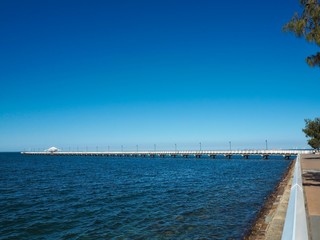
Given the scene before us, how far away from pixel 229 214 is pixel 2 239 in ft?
35.6

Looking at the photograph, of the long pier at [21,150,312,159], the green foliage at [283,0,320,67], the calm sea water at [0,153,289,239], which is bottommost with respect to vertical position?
the calm sea water at [0,153,289,239]

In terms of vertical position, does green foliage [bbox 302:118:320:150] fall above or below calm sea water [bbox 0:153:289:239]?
above

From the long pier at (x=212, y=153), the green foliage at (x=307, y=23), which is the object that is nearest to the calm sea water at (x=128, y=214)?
the green foliage at (x=307, y=23)

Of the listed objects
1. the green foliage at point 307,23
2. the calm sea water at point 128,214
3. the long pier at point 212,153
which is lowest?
the calm sea water at point 128,214

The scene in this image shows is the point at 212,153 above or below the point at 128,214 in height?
above

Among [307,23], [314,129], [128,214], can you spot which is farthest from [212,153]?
[307,23]

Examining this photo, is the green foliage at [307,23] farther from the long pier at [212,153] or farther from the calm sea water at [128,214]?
the long pier at [212,153]

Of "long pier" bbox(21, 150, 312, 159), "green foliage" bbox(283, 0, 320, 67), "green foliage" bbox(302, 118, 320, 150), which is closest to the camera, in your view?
"green foliage" bbox(283, 0, 320, 67)

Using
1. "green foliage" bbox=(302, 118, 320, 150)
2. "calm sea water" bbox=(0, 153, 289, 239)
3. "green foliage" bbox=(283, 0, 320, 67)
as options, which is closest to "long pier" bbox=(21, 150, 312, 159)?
"green foliage" bbox=(302, 118, 320, 150)

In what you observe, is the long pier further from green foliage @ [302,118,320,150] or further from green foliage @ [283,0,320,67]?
green foliage @ [283,0,320,67]

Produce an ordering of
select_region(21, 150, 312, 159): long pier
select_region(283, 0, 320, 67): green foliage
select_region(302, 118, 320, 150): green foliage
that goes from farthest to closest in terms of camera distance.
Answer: select_region(21, 150, 312, 159): long pier → select_region(302, 118, 320, 150): green foliage → select_region(283, 0, 320, 67): green foliage

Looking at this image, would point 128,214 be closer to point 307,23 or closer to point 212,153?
point 307,23

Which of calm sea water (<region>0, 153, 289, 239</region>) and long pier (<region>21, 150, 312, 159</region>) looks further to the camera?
long pier (<region>21, 150, 312, 159</region>)

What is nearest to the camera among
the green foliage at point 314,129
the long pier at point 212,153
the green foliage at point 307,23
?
the green foliage at point 307,23
